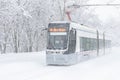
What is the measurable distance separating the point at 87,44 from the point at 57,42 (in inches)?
228

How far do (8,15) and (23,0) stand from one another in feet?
24.2

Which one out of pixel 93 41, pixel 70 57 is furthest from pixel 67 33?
pixel 93 41

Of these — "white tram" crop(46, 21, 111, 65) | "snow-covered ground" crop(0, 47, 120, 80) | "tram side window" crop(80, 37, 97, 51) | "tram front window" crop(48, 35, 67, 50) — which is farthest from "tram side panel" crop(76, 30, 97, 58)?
"snow-covered ground" crop(0, 47, 120, 80)

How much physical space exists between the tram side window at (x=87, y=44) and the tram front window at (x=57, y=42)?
3254 millimetres

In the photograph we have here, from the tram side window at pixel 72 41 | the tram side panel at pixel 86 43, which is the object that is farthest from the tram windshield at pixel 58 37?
the tram side panel at pixel 86 43

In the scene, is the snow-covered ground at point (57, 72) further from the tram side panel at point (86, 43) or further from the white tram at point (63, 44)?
the tram side panel at point (86, 43)

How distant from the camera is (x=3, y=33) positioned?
41250 millimetres

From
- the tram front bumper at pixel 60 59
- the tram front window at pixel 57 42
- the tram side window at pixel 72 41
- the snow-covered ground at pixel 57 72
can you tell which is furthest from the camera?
the tram side window at pixel 72 41

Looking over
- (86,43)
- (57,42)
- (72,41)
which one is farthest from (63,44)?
(86,43)

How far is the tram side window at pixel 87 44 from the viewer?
26078mm

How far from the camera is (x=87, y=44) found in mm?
28078

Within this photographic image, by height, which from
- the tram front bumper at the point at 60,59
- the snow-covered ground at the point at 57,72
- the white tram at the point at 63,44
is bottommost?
the snow-covered ground at the point at 57,72

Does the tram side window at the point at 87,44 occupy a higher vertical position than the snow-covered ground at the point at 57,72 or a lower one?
higher

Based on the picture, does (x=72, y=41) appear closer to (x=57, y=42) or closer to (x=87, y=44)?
(x=57, y=42)
